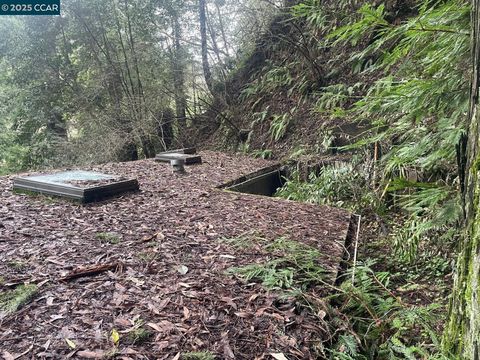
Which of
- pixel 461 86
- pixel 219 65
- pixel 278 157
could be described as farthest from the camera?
pixel 219 65

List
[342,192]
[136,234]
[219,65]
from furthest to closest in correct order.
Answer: [219,65] → [342,192] → [136,234]

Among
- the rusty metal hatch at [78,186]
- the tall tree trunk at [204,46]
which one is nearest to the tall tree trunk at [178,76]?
the tall tree trunk at [204,46]

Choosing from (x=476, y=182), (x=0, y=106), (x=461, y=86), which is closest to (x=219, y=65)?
(x=0, y=106)

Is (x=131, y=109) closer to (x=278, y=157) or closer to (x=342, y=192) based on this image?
(x=278, y=157)

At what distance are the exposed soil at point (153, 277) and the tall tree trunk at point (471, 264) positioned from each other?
0.61 meters

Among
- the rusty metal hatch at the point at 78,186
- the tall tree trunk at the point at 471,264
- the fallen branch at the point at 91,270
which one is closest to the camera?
the tall tree trunk at the point at 471,264

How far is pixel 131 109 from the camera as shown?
8.53 meters

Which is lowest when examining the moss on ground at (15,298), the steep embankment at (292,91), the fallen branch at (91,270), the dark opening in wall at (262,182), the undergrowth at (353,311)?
the undergrowth at (353,311)

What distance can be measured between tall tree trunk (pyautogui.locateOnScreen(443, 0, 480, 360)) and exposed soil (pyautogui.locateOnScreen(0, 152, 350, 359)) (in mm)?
605

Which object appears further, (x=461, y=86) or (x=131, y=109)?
(x=131, y=109)

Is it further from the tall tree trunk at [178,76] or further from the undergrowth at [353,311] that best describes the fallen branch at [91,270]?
the tall tree trunk at [178,76]

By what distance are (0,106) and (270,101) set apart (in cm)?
776

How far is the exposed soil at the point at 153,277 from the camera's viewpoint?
1.40 metres

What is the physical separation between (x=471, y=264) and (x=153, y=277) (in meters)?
1.62
